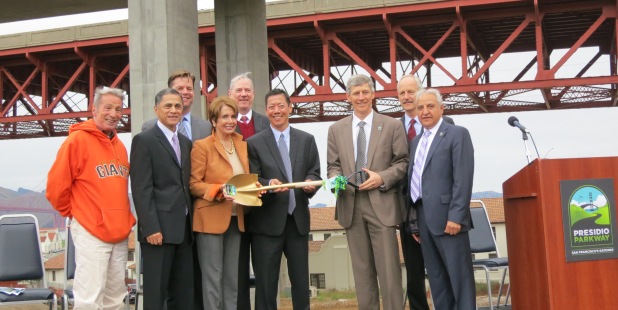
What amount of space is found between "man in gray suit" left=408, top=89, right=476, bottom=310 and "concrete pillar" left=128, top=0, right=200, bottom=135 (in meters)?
4.79

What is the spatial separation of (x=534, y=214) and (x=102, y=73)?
97.0 ft

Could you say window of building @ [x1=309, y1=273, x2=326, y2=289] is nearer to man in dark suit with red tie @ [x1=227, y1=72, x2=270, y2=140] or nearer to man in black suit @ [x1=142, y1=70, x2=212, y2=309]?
man in dark suit with red tie @ [x1=227, y1=72, x2=270, y2=140]

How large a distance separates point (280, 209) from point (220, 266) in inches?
24.2

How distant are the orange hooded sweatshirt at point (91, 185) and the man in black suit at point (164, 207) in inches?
5.2

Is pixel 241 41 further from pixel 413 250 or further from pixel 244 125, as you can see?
pixel 413 250

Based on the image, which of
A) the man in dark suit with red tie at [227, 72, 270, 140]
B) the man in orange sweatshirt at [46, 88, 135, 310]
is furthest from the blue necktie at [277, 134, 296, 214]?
the man in orange sweatshirt at [46, 88, 135, 310]

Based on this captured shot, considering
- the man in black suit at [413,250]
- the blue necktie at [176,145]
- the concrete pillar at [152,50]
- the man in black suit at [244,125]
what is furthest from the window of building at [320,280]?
the blue necktie at [176,145]

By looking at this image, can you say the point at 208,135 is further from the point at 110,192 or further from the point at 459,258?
the point at 459,258

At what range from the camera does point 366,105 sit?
18.3 feet

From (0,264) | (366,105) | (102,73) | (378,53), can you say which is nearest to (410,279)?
(366,105)

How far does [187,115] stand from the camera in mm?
5988

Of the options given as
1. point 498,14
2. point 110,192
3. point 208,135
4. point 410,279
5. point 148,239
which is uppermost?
point 498,14

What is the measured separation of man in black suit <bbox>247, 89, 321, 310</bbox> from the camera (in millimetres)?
5465

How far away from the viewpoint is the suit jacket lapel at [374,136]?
18.0 feet
